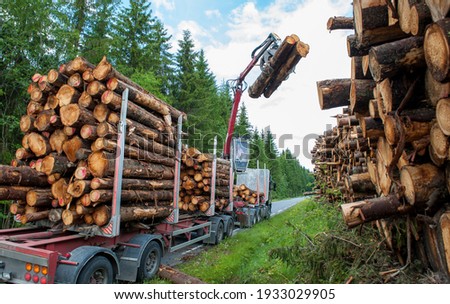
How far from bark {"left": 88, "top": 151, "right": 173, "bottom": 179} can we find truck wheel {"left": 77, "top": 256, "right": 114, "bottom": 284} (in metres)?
1.31

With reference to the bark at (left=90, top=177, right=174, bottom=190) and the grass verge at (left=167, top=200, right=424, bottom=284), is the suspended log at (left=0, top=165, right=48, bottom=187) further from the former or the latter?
the grass verge at (left=167, top=200, right=424, bottom=284)

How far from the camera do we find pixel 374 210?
9.79ft

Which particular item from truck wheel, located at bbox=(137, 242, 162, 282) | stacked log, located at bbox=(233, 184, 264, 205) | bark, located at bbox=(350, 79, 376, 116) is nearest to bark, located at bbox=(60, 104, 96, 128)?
truck wheel, located at bbox=(137, 242, 162, 282)

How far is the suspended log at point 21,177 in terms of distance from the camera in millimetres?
4510

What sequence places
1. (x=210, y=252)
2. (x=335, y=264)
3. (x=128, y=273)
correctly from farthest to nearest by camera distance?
1. (x=210, y=252)
2. (x=128, y=273)
3. (x=335, y=264)

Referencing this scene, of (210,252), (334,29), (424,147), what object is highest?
(334,29)

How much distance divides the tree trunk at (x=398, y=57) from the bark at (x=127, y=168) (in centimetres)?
403

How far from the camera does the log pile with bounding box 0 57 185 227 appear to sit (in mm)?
4766

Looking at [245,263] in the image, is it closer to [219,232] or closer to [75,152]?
[219,232]

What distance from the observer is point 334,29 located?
468cm

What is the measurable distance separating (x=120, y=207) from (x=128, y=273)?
1.11 m

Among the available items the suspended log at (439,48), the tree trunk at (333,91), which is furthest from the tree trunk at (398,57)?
the tree trunk at (333,91)

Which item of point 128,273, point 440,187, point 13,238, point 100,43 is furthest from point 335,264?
point 100,43

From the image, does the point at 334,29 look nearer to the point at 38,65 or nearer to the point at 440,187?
the point at 440,187
